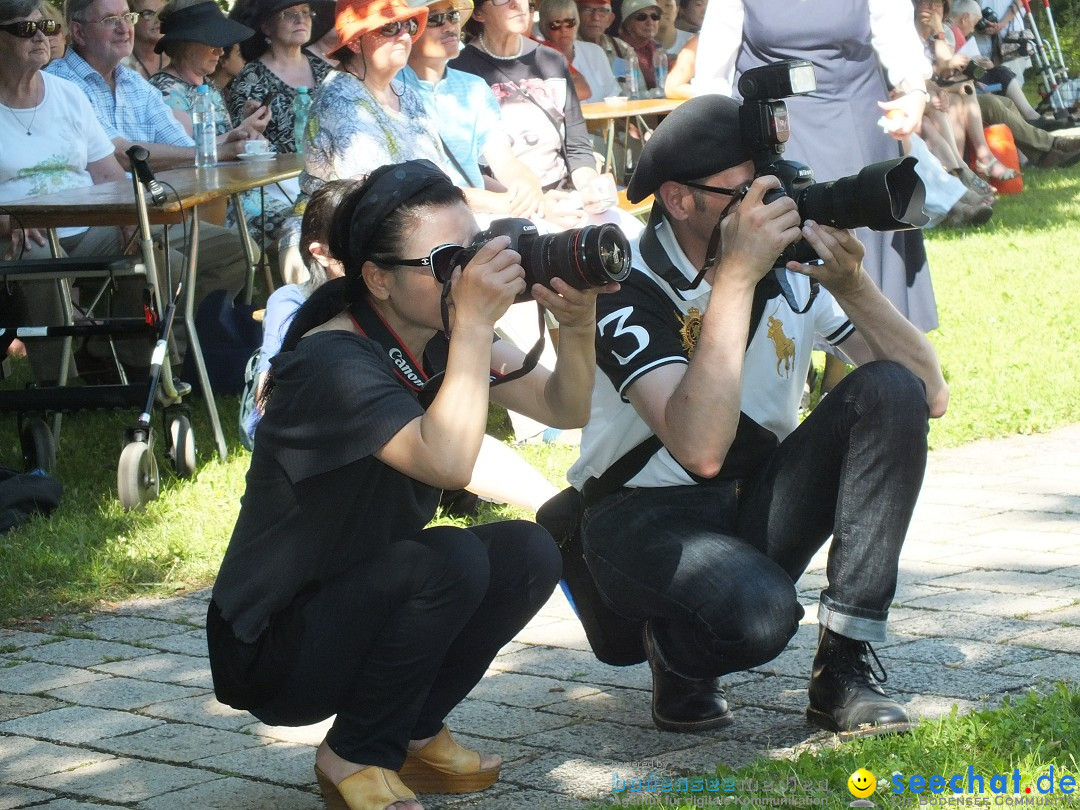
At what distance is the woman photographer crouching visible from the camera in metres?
2.46

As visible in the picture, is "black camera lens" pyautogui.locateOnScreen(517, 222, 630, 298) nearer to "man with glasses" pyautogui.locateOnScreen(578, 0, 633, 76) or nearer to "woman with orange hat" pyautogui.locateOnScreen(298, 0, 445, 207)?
"woman with orange hat" pyautogui.locateOnScreen(298, 0, 445, 207)

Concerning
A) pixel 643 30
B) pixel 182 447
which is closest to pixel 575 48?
pixel 643 30

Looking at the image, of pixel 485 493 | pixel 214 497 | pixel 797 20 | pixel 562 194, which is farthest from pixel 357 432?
pixel 562 194

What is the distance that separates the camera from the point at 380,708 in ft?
8.50

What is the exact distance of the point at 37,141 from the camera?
243 inches

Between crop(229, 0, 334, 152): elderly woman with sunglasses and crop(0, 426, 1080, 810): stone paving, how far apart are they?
4204 mm

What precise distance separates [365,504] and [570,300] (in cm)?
51

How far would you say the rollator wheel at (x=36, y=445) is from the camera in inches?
220

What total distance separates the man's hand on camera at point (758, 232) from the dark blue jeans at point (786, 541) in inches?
13.2

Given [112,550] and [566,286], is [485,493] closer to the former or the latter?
[112,550]

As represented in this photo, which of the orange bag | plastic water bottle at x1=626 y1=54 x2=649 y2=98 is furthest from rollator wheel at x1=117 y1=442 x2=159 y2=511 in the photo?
the orange bag

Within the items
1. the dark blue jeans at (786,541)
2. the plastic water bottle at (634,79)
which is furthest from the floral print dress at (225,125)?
the dark blue jeans at (786,541)

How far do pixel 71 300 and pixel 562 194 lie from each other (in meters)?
2.12

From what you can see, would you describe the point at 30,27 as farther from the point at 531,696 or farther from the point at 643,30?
the point at 643,30
